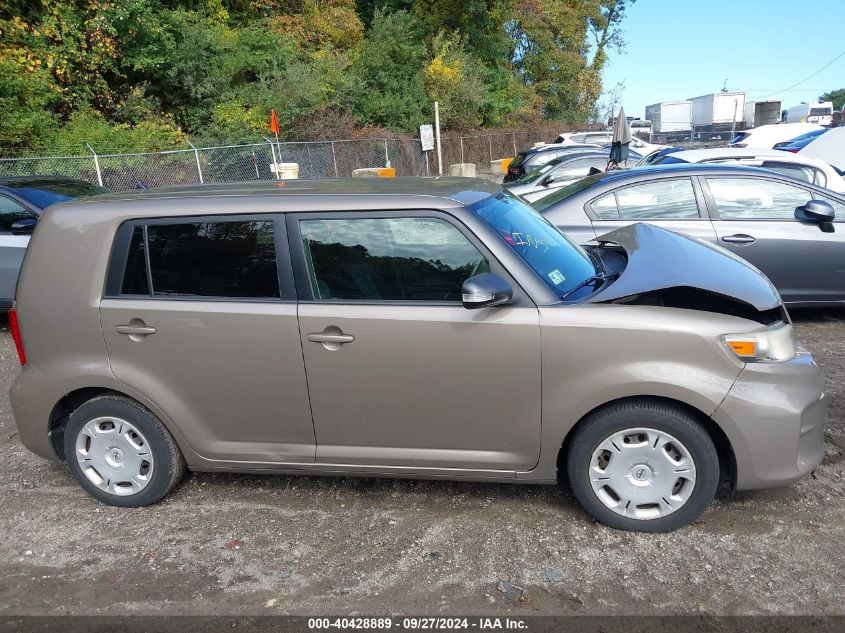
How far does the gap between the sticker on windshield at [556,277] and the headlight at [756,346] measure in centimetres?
80

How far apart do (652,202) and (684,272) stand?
11.0 ft

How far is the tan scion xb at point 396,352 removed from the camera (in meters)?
3.23

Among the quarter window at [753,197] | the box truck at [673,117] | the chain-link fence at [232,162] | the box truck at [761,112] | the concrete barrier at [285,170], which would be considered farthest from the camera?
the box truck at [673,117]

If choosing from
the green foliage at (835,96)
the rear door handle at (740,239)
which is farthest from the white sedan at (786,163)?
the green foliage at (835,96)

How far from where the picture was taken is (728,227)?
6.41m

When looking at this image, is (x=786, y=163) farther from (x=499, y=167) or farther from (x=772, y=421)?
(x=499, y=167)

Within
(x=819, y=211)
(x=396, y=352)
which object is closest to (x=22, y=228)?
(x=396, y=352)

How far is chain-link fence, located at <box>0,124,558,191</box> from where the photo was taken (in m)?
17.0

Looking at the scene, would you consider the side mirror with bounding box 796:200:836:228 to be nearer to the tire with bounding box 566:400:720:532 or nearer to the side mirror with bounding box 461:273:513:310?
the tire with bounding box 566:400:720:532

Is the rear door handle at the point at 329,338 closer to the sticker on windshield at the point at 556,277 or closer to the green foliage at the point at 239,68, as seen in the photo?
the sticker on windshield at the point at 556,277

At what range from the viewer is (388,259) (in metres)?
3.46

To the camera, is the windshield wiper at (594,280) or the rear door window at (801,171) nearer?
the windshield wiper at (594,280)

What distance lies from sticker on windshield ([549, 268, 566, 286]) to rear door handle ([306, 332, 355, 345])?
1031mm

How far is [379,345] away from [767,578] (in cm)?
202
